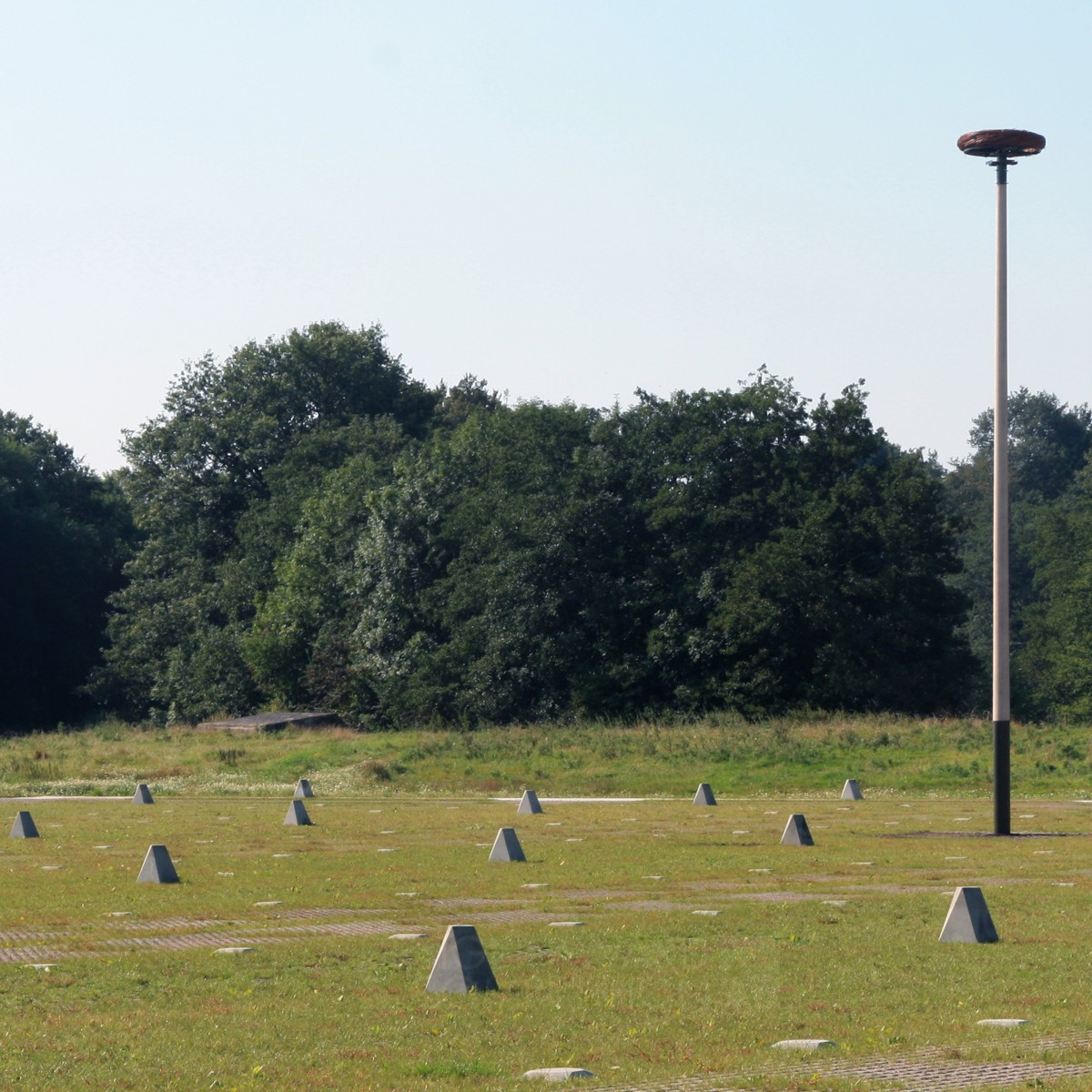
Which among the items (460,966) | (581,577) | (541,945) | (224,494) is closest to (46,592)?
(224,494)

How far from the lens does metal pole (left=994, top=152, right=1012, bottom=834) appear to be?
25.5 metres

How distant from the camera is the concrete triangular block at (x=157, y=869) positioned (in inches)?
755

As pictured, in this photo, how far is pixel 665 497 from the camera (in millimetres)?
70750

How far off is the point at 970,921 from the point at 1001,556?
13590 mm

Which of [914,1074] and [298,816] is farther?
[298,816]

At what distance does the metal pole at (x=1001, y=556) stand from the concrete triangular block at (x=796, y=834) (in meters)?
3.65

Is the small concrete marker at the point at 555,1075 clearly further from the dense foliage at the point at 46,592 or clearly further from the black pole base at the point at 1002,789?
the dense foliage at the point at 46,592

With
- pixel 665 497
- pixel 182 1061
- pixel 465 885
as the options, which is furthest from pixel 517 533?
pixel 182 1061

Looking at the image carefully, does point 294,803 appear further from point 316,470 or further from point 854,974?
point 316,470

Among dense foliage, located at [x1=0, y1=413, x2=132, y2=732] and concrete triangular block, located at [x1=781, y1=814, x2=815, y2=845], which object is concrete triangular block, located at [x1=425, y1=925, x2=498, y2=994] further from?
dense foliage, located at [x1=0, y1=413, x2=132, y2=732]

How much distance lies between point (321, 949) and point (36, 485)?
294ft

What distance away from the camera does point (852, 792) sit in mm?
35875

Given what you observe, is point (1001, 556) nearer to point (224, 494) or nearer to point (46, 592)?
point (224, 494)

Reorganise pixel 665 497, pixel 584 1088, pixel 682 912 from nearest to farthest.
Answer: pixel 584 1088
pixel 682 912
pixel 665 497
